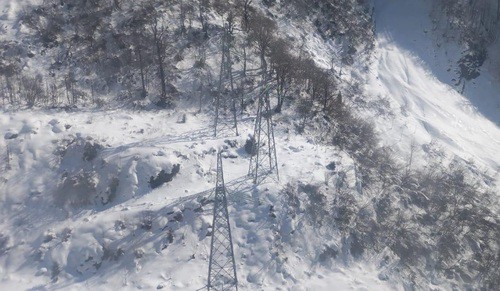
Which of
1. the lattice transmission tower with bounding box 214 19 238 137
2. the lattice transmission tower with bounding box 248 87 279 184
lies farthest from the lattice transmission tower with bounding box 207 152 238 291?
the lattice transmission tower with bounding box 214 19 238 137

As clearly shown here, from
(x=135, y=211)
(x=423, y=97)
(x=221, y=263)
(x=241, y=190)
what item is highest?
(x=423, y=97)

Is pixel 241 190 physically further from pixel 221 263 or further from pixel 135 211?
pixel 135 211

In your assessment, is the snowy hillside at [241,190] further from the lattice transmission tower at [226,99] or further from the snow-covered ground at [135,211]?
the lattice transmission tower at [226,99]

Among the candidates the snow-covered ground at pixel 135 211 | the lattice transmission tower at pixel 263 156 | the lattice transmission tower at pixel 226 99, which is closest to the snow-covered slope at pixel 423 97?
the snow-covered ground at pixel 135 211

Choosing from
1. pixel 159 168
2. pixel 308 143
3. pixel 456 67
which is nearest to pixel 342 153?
pixel 308 143

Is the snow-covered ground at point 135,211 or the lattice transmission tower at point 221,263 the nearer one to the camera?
the lattice transmission tower at point 221,263

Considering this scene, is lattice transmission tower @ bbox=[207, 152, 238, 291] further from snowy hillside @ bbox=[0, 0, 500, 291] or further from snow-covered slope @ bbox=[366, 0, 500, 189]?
snow-covered slope @ bbox=[366, 0, 500, 189]

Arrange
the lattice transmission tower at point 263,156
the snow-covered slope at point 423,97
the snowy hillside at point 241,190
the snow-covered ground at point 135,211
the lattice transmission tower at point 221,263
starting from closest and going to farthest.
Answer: the lattice transmission tower at point 221,263
the snow-covered ground at point 135,211
the snowy hillside at point 241,190
the lattice transmission tower at point 263,156
the snow-covered slope at point 423,97

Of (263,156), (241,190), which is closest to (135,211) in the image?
(241,190)

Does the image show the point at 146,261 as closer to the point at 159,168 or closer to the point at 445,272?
the point at 159,168
